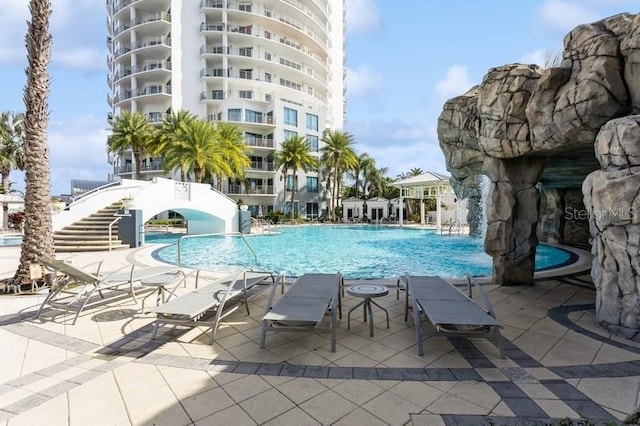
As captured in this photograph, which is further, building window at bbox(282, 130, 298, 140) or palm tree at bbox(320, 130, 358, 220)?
building window at bbox(282, 130, 298, 140)

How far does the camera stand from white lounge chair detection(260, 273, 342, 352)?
12.8ft

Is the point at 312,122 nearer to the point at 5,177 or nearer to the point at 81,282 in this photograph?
the point at 5,177

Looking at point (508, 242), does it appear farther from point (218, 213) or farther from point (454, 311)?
point (218, 213)

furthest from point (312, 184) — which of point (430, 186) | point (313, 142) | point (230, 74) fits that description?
point (430, 186)

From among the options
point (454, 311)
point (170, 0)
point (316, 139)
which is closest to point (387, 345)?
point (454, 311)

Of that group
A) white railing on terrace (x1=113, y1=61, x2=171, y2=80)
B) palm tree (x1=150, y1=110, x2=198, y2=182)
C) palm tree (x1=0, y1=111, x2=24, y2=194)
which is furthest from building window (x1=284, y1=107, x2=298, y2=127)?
palm tree (x1=0, y1=111, x2=24, y2=194)

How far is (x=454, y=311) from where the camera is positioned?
404 centimetres

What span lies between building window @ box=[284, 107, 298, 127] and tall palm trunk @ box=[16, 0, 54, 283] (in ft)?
103

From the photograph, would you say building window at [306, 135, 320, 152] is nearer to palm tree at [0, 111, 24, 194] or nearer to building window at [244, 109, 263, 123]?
building window at [244, 109, 263, 123]

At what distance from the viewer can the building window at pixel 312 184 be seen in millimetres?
39947

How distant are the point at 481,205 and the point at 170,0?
123ft

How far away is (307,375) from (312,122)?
128 ft

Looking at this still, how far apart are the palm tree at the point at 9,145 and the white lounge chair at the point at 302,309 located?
109 feet

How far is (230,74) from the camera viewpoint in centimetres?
3675
